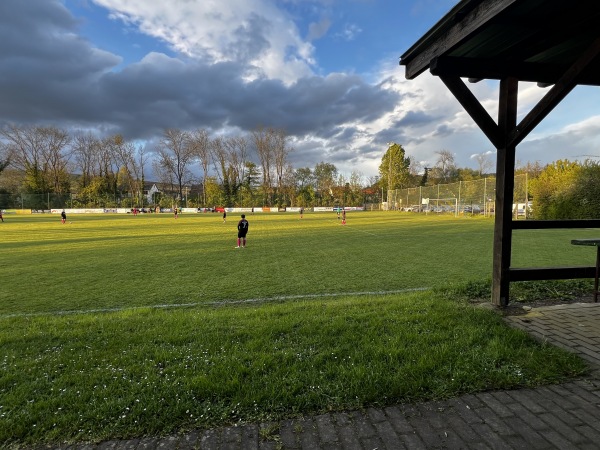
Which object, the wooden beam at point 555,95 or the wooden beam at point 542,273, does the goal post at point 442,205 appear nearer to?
the wooden beam at point 542,273

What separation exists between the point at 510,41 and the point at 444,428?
13.7 ft

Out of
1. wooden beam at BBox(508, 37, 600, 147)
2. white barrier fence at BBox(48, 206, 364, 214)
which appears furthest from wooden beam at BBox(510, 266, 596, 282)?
white barrier fence at BBox(48, 206, 364, 214)

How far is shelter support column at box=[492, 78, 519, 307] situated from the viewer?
4223 mm

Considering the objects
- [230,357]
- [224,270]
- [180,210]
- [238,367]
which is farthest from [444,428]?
[180,210]

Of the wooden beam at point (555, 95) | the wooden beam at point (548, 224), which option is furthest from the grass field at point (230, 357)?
the wooden beam at point (555, 95)

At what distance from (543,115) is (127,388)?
4883 mm

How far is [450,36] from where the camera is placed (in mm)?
3500

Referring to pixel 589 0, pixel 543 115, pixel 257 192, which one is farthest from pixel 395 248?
pixel 257 192

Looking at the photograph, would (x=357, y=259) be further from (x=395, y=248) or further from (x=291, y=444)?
(x=291, y=444)

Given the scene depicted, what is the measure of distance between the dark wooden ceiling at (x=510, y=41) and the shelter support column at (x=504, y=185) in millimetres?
306

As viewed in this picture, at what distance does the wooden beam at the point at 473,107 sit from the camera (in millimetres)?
4082

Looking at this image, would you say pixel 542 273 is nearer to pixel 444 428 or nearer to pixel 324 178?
pixel 444 428

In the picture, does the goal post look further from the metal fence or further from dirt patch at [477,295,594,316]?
dirt patch at [477,295,594,316]

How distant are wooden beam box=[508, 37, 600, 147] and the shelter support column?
149mm
